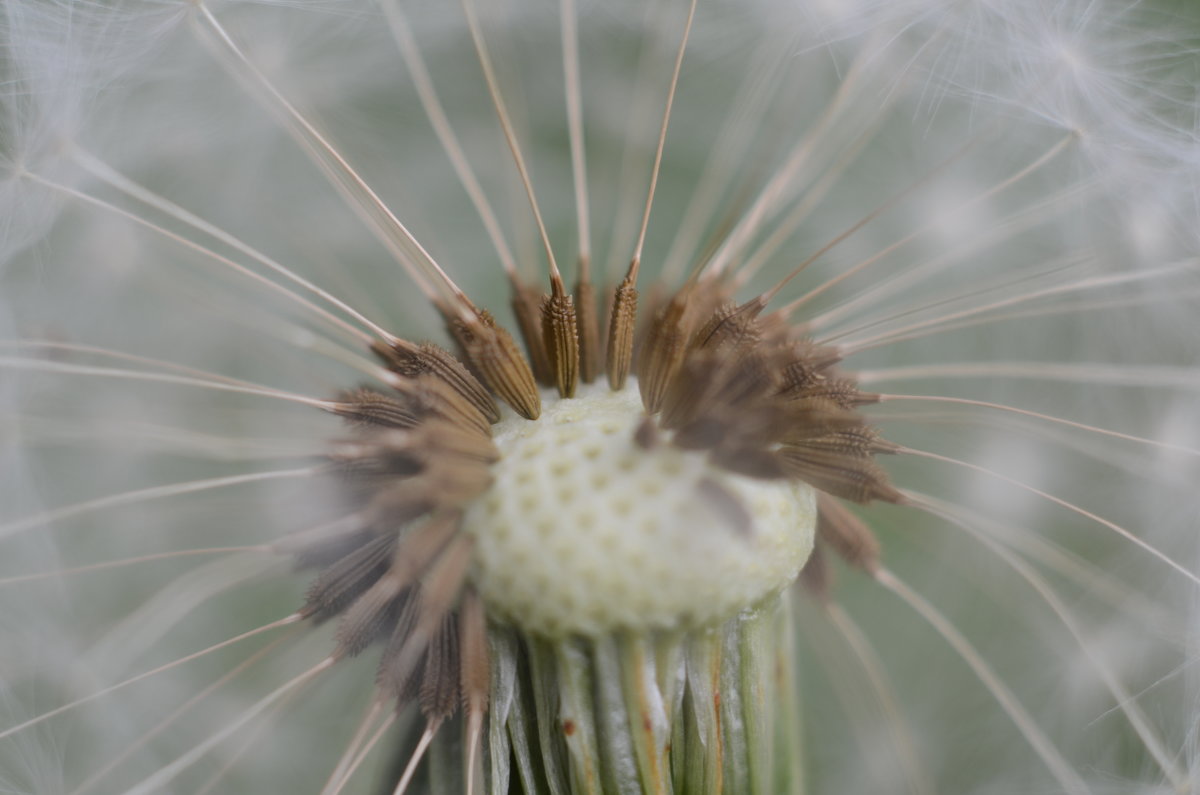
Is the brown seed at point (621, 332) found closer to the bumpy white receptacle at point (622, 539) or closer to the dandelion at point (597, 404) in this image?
the dandelion at point (597, 404)

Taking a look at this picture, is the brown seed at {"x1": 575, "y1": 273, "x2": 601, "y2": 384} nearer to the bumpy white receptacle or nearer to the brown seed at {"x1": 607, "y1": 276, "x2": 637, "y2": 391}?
the brown seed at {"x1": 607, "y1": 276, "x2": 637, "y2": 391}

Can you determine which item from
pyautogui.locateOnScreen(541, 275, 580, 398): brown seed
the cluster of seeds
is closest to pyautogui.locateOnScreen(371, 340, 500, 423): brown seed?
the cluster of seeds

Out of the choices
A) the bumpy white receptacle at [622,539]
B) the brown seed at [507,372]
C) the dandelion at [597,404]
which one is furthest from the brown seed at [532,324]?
the bumpy white receptacle at [622,539]

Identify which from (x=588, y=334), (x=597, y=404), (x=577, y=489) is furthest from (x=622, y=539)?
(x=588, y=334)

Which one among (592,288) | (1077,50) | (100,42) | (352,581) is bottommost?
(352,581)

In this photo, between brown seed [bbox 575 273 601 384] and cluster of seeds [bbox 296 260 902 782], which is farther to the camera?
brown seed [bbox 575 273 601 384]

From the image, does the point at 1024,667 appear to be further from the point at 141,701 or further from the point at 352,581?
the point at 141,701

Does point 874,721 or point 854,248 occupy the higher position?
point 854,248

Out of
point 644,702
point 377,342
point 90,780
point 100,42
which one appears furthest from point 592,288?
point 90,780
